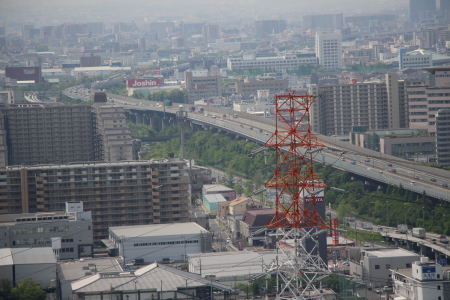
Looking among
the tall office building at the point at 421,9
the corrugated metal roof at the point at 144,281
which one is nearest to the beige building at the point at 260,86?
the corrugated metal roof at the point at 144,281

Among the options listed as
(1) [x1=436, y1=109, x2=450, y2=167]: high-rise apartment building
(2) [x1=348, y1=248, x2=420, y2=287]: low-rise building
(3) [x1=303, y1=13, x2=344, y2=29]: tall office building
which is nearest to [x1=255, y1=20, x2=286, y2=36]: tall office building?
(3) [x1=303, y1=13, x2=344, y2=29]: tall office building

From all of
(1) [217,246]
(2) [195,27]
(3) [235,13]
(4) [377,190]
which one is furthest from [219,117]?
(3) [235,13]

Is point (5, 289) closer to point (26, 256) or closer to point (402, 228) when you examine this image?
point (26, 256)

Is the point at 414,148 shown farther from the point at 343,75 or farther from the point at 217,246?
the point at 343,75

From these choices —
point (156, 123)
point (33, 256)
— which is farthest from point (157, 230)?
point (156, 123)

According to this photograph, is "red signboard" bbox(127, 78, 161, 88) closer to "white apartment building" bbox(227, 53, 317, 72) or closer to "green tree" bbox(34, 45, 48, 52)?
"white apartment building" bbox(227, 53, 317, 72)

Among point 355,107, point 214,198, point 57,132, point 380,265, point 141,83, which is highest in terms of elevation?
point 141,83

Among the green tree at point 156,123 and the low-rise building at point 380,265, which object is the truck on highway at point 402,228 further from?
the green tree at point 156,123
